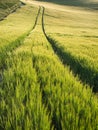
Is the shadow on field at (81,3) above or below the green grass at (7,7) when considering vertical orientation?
below

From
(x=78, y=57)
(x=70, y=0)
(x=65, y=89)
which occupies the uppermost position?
(x=65, y=89)

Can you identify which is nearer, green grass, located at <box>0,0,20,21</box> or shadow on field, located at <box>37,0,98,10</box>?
green grass, located at <box>0,0,20,21</box>

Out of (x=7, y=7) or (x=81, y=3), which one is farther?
(x=81, y=3)

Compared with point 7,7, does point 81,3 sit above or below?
below

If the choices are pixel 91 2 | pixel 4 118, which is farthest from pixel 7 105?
pixel 91 2

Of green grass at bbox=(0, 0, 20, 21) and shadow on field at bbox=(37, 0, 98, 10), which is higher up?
green grass at bbox=(0, 0, 20, 21)

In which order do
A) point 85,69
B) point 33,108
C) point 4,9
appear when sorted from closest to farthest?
point 33,108, point 85,69, point 4,9

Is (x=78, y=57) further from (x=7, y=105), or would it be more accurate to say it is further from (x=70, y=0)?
(x=70, y=0)

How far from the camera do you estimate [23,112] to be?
16.6 feet

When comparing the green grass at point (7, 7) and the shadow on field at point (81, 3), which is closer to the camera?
the green grass at point (7, 7)

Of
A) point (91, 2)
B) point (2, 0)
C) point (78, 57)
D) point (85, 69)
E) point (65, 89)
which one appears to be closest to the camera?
point (65, 89)

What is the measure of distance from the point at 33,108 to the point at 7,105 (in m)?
0.49

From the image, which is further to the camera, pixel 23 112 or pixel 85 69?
pixel 85 69

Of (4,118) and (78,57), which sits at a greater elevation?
(4,118)
